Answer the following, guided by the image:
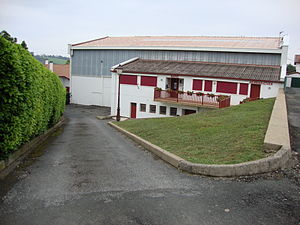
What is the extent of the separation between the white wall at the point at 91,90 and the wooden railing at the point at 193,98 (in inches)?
515

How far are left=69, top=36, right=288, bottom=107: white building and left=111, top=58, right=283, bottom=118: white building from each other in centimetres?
110

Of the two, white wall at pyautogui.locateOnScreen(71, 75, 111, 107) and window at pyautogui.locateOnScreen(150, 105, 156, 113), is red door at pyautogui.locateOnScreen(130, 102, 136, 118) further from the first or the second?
white wall at pyautogui.locateOnScreen(71, 75, 111, 107)

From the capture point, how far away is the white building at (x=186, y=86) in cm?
2462

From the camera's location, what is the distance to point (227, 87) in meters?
25.5

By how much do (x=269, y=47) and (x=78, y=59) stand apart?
1006 inches

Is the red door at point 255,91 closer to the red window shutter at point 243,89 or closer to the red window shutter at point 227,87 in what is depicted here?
the red window shutter at point 243,89

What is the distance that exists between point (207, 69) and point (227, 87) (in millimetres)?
3589

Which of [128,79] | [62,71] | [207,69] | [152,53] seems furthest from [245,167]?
[62,71]

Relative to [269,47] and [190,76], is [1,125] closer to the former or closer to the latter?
[190,76]

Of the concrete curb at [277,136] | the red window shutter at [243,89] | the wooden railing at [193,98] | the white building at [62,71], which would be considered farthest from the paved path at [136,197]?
the white building at [62,71]

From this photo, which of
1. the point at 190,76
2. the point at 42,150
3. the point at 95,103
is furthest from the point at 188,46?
the point at 42,150

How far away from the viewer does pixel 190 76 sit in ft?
88.9

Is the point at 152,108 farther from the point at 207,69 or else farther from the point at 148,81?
the point at 207,69

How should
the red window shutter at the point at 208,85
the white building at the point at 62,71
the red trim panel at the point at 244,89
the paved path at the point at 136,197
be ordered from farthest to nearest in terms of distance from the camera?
the white building at the point at 62,71
the red window shutter at the point at 208,85
the red trim panel at the point at 244,89
the paved path at the point at 136,197
